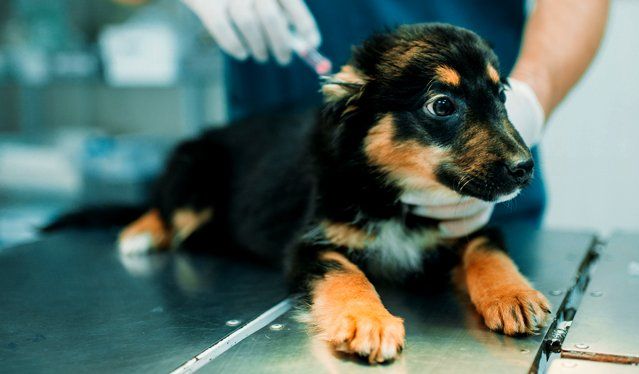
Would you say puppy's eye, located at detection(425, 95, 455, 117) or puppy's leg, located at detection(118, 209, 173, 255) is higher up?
puppy's eye, located at detection(425, 95, 455, 117)


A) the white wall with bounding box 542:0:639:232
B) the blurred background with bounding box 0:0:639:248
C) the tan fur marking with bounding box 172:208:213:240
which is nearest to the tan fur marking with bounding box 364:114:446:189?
the tan fur marking with bounding box 172:208:213:240

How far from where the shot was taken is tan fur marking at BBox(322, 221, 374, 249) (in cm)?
149

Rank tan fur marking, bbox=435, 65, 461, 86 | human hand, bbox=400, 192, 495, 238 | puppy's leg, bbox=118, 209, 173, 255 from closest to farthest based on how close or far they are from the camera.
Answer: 1. tan fur marking, bbox=435, 65, 461, 86
2. human hand, bbox=400, 192, 495, 238
3. puppy's leg, bbox=118, 209, 173, 255

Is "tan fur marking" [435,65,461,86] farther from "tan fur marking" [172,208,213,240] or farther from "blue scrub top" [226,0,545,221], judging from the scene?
"tan fur marking" [172,208,213,240]

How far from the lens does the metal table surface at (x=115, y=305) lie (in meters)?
1.09

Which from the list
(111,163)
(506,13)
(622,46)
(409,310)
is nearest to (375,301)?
(409,310)

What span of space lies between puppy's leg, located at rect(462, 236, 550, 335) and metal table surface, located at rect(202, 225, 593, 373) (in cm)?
2

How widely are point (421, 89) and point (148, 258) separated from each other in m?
0.91

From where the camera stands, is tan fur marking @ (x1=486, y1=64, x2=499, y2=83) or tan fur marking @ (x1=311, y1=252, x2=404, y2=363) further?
tan fur marking @ (x1=486, y1=64, x2=499, y2=83)

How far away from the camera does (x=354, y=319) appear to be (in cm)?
108

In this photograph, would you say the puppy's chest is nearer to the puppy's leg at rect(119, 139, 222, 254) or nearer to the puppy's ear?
the puppy's ear

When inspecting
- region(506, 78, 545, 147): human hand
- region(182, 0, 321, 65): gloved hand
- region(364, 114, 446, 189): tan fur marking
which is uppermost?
region(182, 0, 321, 65): gloved hand

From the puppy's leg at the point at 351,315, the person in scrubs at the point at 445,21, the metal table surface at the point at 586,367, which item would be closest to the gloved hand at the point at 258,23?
the person in scrubs at the point at 445,21

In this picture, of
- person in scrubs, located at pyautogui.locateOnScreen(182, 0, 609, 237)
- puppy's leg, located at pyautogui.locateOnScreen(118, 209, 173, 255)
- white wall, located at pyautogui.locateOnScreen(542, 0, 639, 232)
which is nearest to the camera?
person in scrubs, located at pyautogui.locateOnScreen(182, 0, 609, 237)
